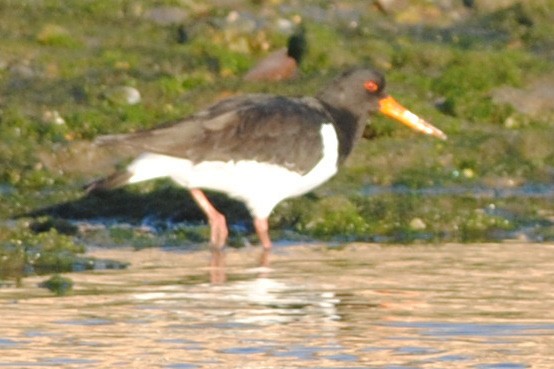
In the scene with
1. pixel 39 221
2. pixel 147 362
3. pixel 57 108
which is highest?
pixel 57 108

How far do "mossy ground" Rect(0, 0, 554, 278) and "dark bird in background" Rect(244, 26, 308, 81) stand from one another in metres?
0.10

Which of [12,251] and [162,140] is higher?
[162,140]

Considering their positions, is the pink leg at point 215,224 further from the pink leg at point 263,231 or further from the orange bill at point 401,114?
the orange bill at point 401,114

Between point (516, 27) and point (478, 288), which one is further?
point (516, 27)

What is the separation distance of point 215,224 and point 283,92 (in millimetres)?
4016

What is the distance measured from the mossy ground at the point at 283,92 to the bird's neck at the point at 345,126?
1.33 ft

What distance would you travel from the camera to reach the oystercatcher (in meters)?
10.7

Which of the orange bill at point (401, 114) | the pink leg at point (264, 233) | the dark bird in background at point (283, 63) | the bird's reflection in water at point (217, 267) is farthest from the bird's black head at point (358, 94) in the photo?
the dark bird in background at point (283, 63)

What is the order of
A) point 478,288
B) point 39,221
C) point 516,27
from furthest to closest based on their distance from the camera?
point 516,27
point 39,221
point 478,288

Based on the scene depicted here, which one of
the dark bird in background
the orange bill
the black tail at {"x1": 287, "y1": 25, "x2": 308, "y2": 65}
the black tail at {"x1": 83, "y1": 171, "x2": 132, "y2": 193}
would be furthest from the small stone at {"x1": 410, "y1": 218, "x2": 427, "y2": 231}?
the black tail at {"x1": 287, "y1": 25, "x2": 308, "y2": 65}

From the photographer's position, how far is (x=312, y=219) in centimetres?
1138

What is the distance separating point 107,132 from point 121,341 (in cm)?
632

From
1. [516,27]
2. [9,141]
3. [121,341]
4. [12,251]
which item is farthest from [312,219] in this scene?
[516,27]

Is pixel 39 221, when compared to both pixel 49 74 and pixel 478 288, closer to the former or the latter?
pixel 478 288
